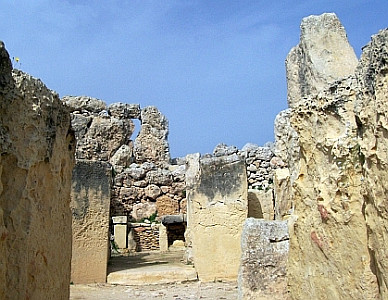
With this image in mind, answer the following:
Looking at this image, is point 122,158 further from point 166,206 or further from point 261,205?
point 261,205

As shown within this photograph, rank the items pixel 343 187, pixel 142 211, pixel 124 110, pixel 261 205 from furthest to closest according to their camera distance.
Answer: pixel 124 110
pixel 142 211
pixel 261 205
pixel 343 187

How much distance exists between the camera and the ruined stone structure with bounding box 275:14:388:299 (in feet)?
6.79

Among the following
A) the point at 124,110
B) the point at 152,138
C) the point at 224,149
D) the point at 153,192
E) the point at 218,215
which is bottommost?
the point at 218,215

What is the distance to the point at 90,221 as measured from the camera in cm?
709

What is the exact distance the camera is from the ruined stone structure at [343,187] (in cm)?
207

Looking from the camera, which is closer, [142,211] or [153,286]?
[153,286]

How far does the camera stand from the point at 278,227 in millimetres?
3844

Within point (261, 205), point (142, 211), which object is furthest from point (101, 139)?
point (261, 205)

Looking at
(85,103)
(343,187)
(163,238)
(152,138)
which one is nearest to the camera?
(343,187)

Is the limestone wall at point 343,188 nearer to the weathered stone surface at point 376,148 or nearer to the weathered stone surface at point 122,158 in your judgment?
the weathered stone surface at point 376,148

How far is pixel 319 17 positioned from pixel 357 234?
3740 mm

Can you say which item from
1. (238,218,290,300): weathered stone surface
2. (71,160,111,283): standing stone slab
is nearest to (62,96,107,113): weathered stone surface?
(71,160,111,283): standing stone slab

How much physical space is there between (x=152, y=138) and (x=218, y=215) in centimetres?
757

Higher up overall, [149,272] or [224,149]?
[224,149]
